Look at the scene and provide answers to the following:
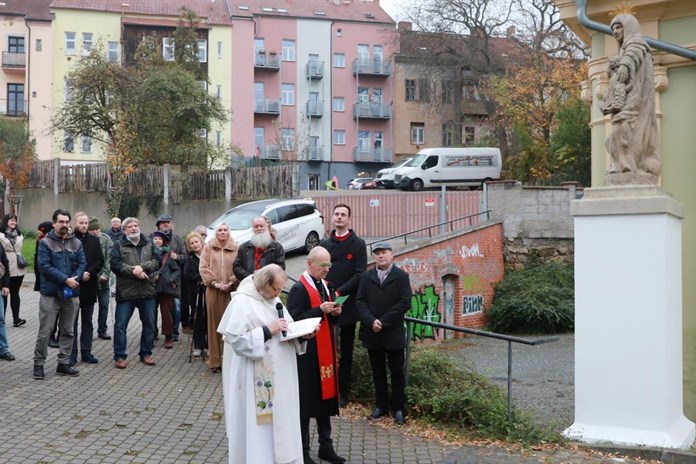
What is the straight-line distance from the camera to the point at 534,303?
24812 mm

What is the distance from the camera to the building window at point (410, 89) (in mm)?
63516

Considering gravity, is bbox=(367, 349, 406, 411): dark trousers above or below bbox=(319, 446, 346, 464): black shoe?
above

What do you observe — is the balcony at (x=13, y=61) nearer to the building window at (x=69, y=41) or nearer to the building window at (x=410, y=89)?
the building window at (x=69, y=41)

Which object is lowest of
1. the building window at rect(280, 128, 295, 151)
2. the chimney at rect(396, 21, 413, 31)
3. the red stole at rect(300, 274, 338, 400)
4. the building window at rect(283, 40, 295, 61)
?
the red stole at rect(300, 274, 338, 400)

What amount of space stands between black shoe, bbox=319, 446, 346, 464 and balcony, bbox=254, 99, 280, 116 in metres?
53.6

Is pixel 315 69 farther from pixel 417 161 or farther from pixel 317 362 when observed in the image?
pixel 317 362

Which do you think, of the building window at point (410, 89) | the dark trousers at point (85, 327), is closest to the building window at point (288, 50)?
the building window at point (410, 89)

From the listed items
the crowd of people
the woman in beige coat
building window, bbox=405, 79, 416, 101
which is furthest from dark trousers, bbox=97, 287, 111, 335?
building window, bbox=405, 79, 416, 101

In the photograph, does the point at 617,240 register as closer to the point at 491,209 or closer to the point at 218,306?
the point at 218,306

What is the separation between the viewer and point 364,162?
206ft

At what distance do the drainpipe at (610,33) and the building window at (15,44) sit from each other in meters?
50.1

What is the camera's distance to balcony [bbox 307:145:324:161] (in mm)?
61094

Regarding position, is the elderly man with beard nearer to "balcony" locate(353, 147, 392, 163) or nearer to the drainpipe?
the drainpipe

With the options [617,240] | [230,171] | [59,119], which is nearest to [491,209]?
[230,171]
